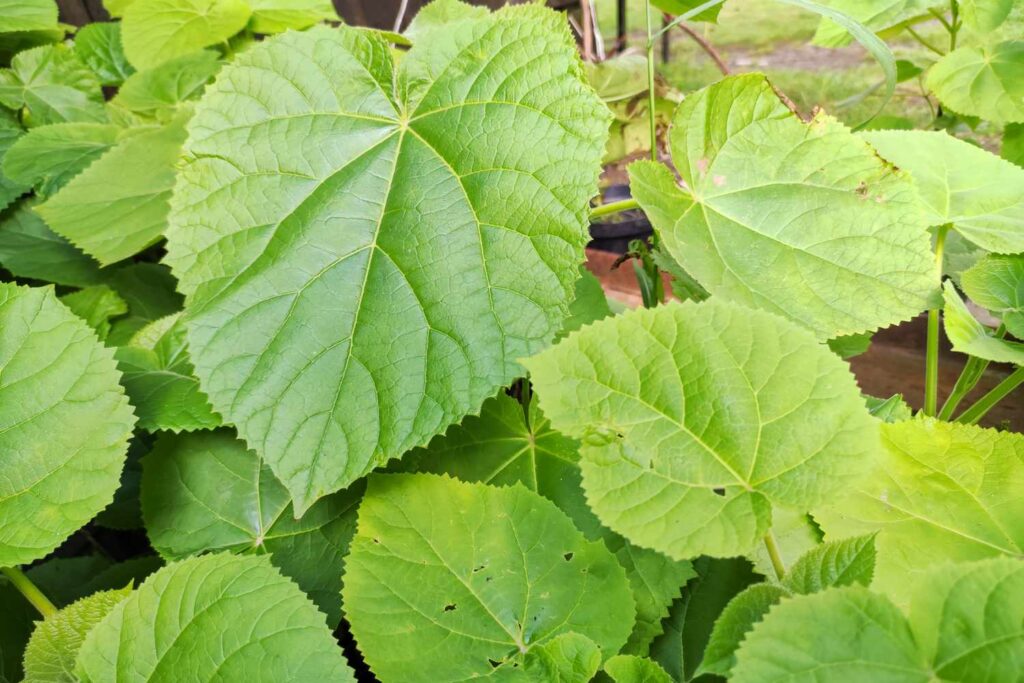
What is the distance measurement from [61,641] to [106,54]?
3.54 ft

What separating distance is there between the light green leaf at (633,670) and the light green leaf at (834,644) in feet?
0.30

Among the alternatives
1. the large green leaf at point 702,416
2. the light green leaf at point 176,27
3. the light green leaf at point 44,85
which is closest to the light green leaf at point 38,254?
the light green leaf at point 44,85

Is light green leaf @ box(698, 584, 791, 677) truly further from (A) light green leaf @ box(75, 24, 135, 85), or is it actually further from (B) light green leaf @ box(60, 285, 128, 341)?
(A) light green leaf @ box(75, 24, 135, 85)

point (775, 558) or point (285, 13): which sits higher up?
point (285, 13)

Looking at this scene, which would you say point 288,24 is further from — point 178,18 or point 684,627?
point 684,627

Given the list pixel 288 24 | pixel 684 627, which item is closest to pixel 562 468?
pixel 684 627

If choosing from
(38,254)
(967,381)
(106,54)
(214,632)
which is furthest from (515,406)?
(106,54)

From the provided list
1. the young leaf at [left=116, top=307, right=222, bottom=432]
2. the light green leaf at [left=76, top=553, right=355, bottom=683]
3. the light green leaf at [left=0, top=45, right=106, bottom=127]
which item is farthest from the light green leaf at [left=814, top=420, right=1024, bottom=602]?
the light green leaf at [left=0, top=45, right=106, bottom=127]

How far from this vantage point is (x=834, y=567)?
380 mm

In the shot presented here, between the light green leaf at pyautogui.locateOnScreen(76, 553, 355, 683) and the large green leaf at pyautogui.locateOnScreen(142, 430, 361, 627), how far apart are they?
4.7 inches

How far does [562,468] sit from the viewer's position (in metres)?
0.56

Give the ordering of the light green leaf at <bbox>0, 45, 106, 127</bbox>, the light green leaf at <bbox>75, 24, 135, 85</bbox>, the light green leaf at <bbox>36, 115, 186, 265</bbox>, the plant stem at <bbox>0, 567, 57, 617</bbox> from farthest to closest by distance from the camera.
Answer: the light green leaf at <bbox>75, 24, 135, 85</bbox>, the light green leaf at <bbox>0, 45, 106, 127</bbox>, the light green leaf at <bbox>36, 115, 186, 265</bbox>, the plant stem at <bbox>0, 567, 57, 617</bbox>

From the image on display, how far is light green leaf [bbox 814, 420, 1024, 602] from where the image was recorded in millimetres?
427

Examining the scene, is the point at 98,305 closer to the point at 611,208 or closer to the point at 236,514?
the point at 236,514
